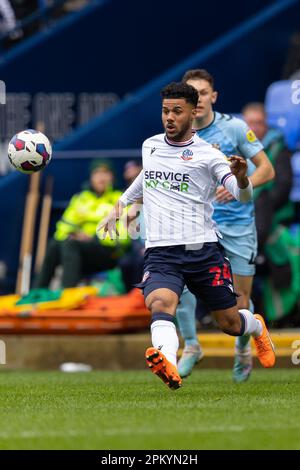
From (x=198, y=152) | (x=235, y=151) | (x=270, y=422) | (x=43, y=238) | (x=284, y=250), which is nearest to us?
(x=270, y=422)

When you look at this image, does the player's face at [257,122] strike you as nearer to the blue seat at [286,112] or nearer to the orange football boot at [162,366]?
the blue seat at [286,112]

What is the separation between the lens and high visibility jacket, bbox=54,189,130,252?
51.8 feet

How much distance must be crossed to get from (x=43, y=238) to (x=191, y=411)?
9.59 meters

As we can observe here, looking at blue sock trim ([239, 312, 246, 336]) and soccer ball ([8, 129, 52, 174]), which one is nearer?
blue sock trim ([239, 312, 246, 336])

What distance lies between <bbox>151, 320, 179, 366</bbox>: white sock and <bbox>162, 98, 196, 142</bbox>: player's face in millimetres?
1332

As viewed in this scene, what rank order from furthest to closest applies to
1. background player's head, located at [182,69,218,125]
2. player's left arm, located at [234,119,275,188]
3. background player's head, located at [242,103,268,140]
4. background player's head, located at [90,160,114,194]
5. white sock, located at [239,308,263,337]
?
background player's head, located at [90,160,114,194]
background player's head, located at [242,103,268,140]
background player's head, located at [182,69,218,125]
player's left arm, located at [234,119,275,188]
white sock, located at [239,308,263,337]

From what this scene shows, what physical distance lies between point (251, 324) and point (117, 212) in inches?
49.1

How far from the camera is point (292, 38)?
17.9 metres

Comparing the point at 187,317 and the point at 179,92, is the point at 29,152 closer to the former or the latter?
the point at 179,92

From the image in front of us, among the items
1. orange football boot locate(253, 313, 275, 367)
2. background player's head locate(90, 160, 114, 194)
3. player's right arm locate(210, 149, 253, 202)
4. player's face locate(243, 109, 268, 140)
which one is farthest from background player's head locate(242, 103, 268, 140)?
player's right arm locate(210, 149, 253, 202)

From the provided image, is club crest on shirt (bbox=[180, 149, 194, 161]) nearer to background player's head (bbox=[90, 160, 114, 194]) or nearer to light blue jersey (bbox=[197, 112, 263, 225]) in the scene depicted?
light blue jersey (bbox=[197, 112, 263, 225])

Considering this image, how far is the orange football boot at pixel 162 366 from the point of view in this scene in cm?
833
